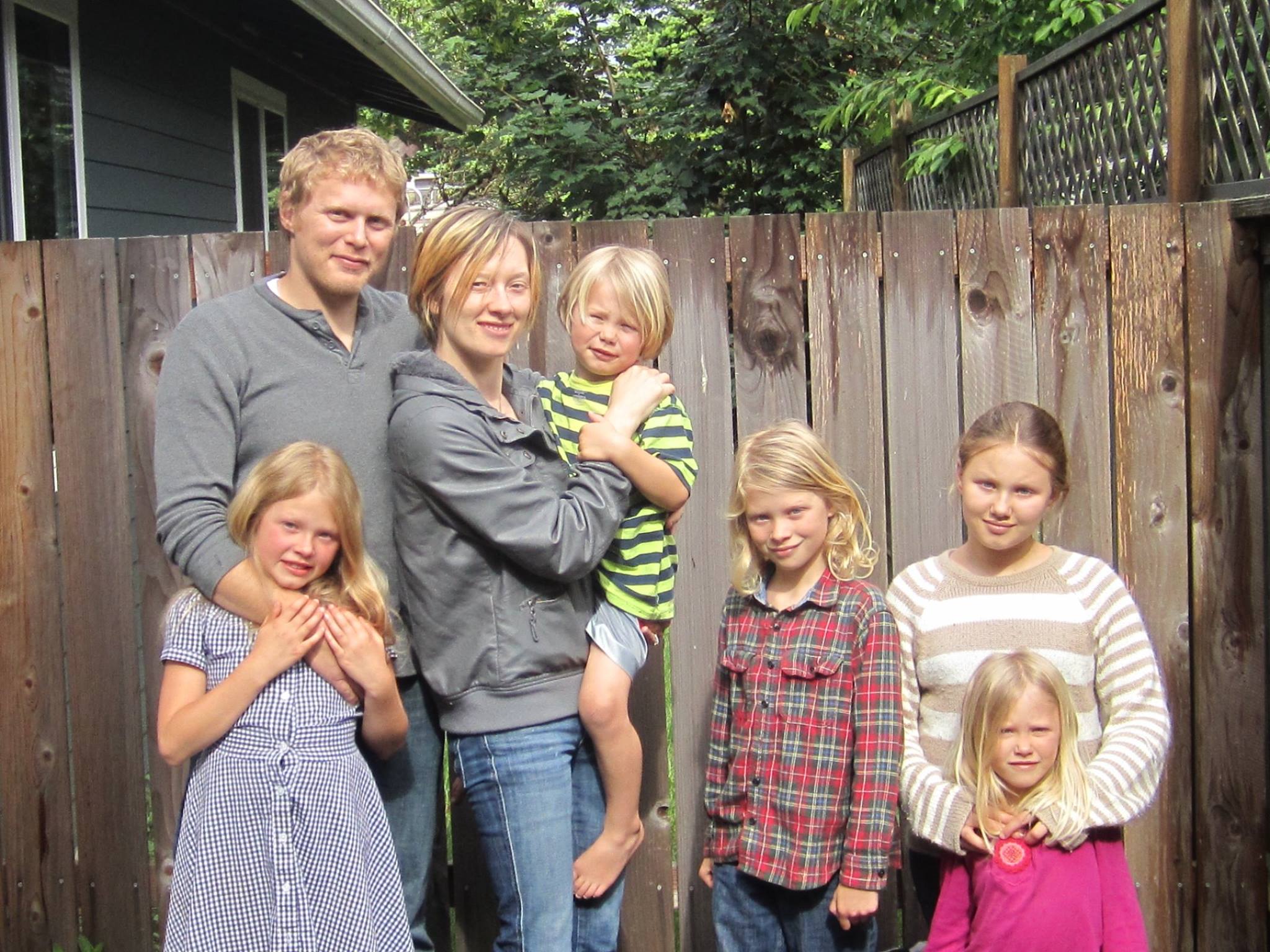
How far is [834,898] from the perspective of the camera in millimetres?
2465

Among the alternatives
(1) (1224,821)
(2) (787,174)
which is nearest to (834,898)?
(1) (1224,821)

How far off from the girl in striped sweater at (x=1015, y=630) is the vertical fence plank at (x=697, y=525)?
0.72 m

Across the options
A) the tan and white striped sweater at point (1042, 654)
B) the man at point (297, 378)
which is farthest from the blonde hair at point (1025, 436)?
the man at point (297, 378)

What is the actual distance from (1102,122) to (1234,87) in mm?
1363

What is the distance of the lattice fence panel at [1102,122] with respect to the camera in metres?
4.49

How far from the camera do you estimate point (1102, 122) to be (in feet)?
16.3

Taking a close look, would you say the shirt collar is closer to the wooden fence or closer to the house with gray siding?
the wooden fence

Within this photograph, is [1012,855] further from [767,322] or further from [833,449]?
[767,322]

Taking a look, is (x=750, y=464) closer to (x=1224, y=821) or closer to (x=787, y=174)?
(x=1224, y=821)

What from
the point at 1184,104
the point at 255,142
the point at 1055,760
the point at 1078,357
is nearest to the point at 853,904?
the point at 1055,760

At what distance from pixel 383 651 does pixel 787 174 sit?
998 centimetres

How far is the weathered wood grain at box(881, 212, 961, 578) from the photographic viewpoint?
3.22 m

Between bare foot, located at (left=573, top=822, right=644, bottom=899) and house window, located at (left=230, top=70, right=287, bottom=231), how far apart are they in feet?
Answer: 23.3

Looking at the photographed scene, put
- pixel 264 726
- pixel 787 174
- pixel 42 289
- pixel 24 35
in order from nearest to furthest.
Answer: pixel 264 726 < pixel 42 289 < pixel 24 35 < pixel 787 174
